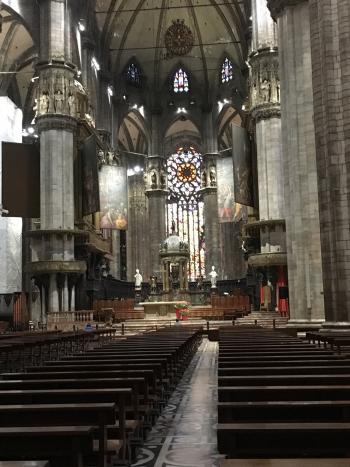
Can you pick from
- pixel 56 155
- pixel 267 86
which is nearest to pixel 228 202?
pixel 267 86

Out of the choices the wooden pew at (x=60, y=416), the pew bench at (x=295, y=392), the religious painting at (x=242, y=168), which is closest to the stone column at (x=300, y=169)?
the pew bench at (x=295, y=392)

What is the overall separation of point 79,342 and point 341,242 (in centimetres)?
1009

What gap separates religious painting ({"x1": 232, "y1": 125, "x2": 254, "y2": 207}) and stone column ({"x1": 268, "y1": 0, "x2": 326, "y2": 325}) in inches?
643

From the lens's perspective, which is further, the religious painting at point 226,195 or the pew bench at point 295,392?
the religious painting at point 226,195

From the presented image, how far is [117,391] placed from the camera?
4711 mm

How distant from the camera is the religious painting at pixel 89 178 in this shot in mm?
37438

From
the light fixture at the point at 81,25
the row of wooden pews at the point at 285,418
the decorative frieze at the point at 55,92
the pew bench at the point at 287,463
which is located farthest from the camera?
the light fixture at the point at 81,25

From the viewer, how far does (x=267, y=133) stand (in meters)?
35.8

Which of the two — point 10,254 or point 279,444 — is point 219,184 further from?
point 279,444

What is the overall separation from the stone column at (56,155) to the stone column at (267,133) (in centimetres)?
1097

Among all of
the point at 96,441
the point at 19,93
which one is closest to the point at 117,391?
the point at 96,441

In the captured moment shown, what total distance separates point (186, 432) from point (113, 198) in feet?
120

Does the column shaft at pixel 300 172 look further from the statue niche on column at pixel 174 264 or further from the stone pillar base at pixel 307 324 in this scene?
the statue niche on column at pixel 174 264

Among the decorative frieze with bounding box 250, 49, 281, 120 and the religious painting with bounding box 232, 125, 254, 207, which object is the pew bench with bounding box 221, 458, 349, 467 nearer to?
the religious painting with bounding box 232, 125, 254, 207
